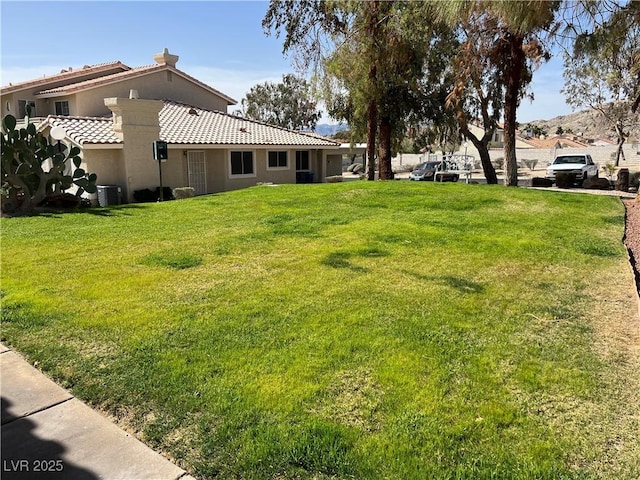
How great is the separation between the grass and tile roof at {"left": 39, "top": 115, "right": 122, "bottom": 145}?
1028 cm

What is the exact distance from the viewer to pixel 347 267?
23.2ft

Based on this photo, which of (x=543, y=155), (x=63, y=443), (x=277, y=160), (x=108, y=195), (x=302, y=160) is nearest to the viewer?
(x=63, y=443)

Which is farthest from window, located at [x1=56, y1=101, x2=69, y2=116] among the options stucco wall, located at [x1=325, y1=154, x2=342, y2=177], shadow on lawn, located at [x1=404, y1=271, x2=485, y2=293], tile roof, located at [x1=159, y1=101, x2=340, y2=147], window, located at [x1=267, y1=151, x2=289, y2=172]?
shadow on lawn, located at [x1=404, y1=271, x2=485, y2=293]

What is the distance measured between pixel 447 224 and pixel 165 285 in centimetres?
637

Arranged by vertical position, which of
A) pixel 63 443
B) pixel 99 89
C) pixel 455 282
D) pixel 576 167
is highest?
pixel 99 89

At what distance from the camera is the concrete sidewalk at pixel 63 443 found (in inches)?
113

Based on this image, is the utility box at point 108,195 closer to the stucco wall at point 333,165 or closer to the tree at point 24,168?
the tree at point 24,168

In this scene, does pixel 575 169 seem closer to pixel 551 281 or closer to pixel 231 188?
pixel 231 188

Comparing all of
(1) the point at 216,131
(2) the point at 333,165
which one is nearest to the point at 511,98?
(2) the point at 333,165

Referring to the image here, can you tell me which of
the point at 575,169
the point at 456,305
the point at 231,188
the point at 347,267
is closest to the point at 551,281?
the point at 456,305

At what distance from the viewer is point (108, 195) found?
58.1 feet

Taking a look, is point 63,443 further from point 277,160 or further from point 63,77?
point 63,77

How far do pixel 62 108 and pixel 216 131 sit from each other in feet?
28.7

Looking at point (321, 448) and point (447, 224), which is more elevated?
point (447, 224)
